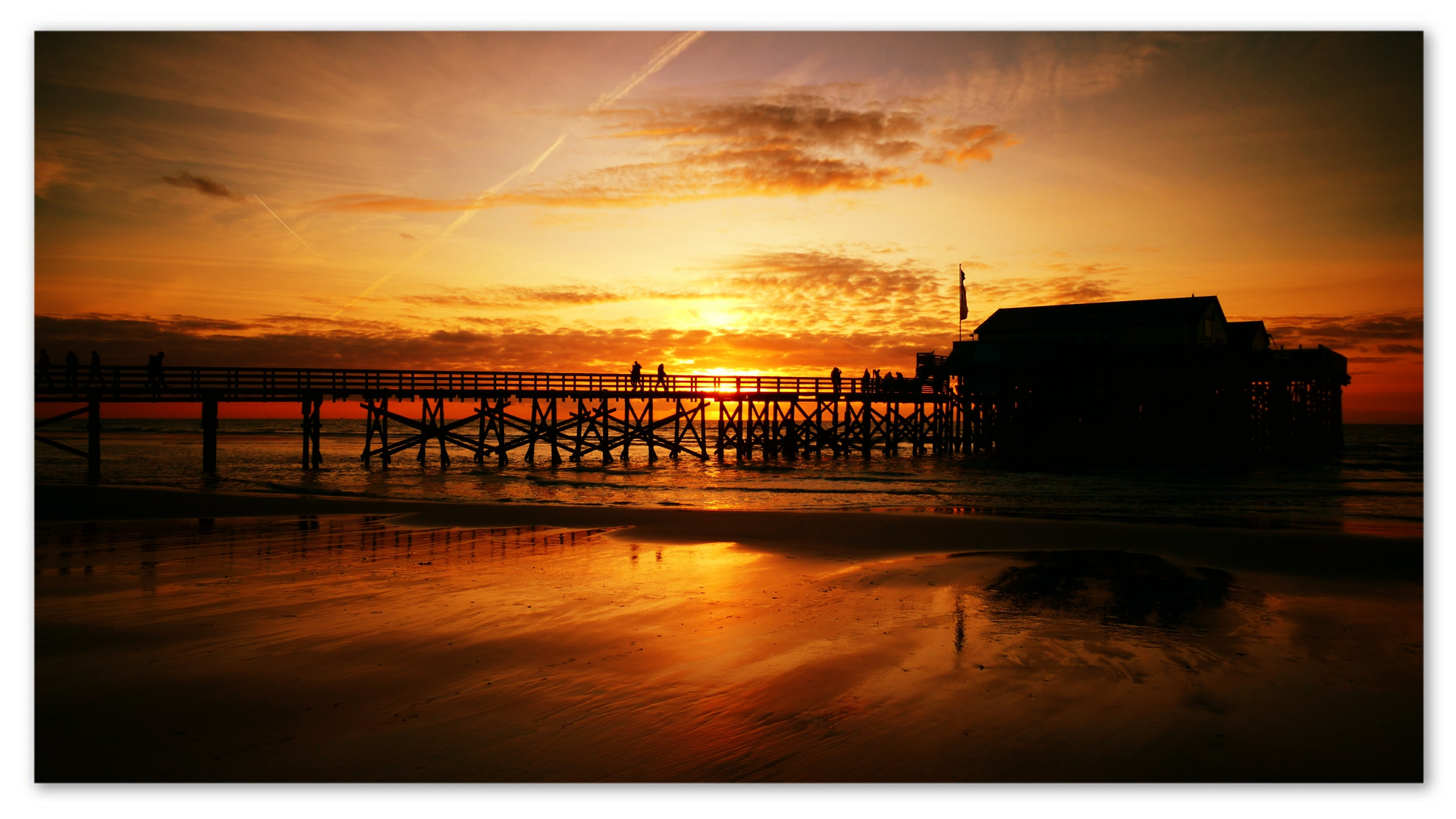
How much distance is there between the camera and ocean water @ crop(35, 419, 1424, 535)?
58.5 ft

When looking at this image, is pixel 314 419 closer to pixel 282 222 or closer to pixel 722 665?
pixel 282 222

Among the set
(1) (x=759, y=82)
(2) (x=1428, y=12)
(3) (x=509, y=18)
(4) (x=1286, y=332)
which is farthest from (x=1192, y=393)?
(3) (x=509, y=18)

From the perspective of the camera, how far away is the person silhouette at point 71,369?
23656 millimetres

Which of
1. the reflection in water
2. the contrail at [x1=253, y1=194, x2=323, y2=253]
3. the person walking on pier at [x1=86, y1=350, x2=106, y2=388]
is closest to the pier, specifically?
the person walking on pier at [x1=86, y1=350, x2=106, y2=388]

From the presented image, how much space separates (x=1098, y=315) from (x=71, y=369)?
4094 centimetres

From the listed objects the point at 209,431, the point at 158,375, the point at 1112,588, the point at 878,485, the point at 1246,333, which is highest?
the point at 1246,333

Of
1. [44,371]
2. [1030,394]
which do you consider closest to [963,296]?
[1030,394]

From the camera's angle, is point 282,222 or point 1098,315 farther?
point 1098,315

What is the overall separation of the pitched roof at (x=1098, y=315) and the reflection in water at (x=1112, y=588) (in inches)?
1110

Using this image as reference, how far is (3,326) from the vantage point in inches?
268

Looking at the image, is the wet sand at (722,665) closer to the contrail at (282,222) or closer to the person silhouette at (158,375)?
the contrail at (282,222)

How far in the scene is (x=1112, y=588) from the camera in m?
9.11

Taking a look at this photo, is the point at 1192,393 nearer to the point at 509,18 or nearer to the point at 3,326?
the point at 509,18

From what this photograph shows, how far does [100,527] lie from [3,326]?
8244 mm
